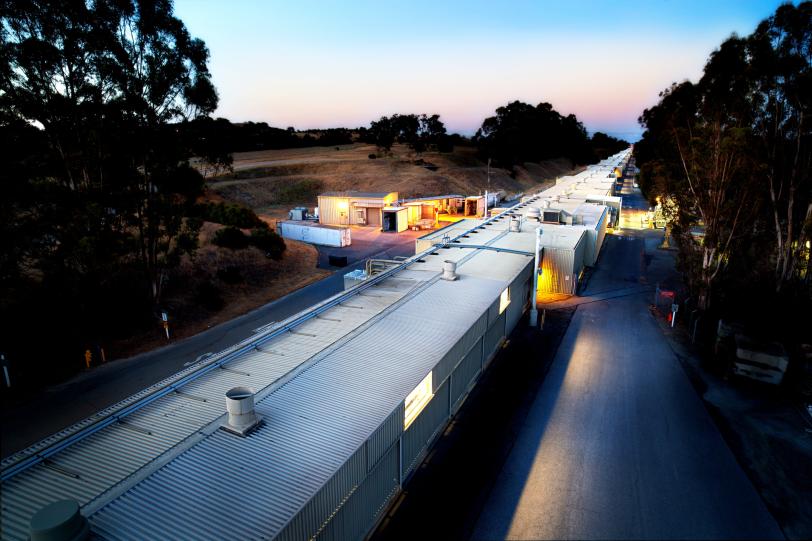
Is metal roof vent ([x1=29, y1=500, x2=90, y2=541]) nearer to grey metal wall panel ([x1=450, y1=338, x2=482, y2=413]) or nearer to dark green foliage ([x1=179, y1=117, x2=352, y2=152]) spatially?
grey metal wall panel ([x1=450, y1=338, x2=482, y2=413])

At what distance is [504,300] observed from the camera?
19.7 metres

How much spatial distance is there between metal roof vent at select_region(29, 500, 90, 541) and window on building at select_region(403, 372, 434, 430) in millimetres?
6597

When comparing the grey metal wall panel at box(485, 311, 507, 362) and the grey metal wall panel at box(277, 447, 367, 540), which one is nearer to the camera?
the grey metal wall panel at box(277, 447, 367, 540)

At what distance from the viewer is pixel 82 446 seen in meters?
8.80

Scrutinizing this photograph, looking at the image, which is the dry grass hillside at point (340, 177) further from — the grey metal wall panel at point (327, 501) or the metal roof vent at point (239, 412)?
the grey metal wall panel at point (327, 501)

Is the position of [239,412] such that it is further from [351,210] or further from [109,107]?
[351,210]

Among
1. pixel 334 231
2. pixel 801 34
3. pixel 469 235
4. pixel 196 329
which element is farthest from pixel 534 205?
pixel 196 329

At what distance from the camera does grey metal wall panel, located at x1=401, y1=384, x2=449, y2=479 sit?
1188 centimetres

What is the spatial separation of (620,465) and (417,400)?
6.00 metres

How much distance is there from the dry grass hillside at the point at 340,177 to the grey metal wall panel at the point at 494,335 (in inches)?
1658

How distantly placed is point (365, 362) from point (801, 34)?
23.8m

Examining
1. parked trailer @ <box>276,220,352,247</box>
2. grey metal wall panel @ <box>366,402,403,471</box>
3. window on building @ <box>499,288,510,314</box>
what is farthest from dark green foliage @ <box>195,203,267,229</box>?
grey metal wall panel @ <box>366,402,403,471</box>

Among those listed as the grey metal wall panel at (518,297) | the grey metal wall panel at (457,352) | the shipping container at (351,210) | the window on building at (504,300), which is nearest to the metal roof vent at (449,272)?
the window on building at (504,300)

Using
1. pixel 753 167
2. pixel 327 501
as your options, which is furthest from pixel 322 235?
pixel 327 501
